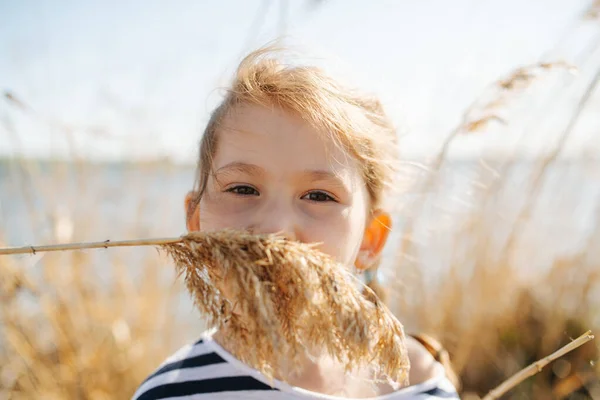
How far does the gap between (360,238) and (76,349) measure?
7.57 ft

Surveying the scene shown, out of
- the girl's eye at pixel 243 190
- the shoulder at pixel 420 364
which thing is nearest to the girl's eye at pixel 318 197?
the girl's eye at pixel 243 190

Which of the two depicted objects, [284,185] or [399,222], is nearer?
[284,185]

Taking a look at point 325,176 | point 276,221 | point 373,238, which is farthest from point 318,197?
point 373,238

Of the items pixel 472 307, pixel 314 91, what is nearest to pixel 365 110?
pixel 314 91

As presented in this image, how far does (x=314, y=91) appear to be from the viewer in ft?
4.72

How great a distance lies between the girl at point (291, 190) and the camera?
1.33 meters

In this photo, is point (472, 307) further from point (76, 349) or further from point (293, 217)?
point (76, 349)

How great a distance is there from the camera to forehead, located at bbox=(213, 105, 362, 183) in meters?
1.32

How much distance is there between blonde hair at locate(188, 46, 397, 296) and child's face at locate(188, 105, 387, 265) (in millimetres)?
37

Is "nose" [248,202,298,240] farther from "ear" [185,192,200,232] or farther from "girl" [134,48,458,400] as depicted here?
"ear" [185,192,200,232]

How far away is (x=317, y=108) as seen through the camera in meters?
1.40

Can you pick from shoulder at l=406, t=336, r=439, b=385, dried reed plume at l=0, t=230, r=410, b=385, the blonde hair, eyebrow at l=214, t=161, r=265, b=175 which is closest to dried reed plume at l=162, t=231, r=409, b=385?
dried reed plume at l=0, t=230, r=410, b=385

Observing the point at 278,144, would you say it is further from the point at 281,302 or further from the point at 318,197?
the point at 281,302

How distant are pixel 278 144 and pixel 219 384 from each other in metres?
0.72
